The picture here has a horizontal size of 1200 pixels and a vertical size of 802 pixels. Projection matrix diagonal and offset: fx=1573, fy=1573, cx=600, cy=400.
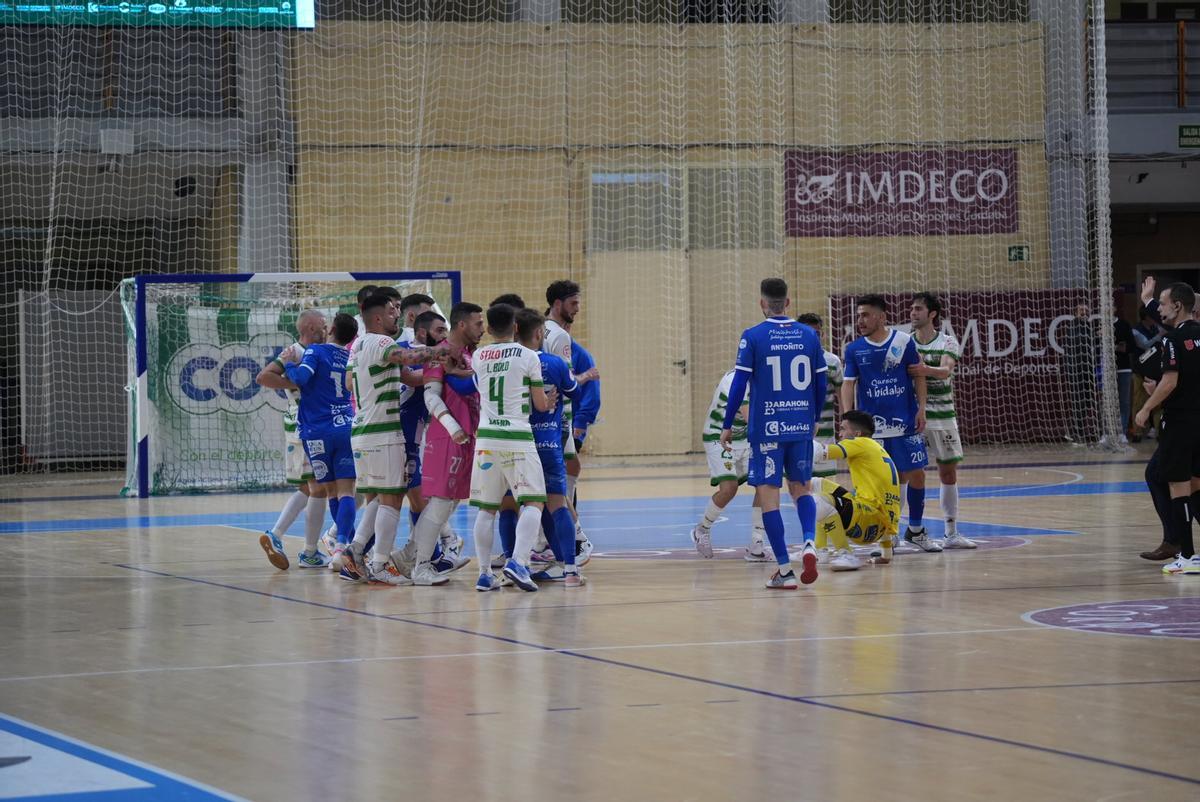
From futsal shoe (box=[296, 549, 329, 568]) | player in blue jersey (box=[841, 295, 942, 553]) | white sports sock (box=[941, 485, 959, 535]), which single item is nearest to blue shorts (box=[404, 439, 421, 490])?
futsal shoe (box=[296, 549, 329, 568])

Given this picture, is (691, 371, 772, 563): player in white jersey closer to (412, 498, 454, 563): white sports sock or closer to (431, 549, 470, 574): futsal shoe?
(431, 549, 470, 574): futsal shoe

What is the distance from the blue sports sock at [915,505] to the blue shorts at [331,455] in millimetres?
4177

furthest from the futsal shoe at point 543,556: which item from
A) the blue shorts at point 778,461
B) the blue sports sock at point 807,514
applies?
the blue sports sock at point 807,514

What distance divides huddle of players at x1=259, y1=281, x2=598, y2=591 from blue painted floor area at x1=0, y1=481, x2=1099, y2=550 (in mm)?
2363

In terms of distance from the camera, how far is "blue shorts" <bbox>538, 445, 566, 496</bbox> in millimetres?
9734

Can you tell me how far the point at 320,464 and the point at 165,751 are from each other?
5681mm

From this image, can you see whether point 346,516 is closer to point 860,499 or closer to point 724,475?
point 724,475

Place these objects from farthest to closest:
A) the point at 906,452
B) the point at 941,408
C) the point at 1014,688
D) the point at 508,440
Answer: the point at 941,408 < the point at 906,452 < the point at 508,440 < the point at 1014,688

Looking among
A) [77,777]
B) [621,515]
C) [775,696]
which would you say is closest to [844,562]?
[775,696]

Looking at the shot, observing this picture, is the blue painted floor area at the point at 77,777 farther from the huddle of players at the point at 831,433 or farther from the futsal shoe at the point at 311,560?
the futsal shoe at the point at 311,560

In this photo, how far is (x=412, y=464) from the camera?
10.2 m

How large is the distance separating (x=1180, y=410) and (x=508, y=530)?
171 inches

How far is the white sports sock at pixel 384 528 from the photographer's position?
10.0 metres

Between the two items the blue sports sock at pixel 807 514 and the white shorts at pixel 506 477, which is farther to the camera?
the blue sports sock at pixel 807 514
